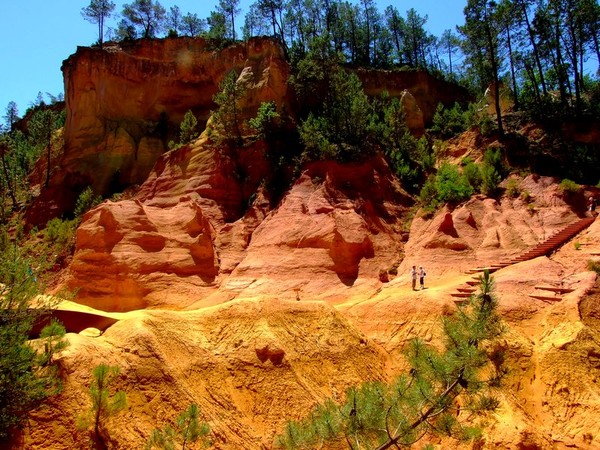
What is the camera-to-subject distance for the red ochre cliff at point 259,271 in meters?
15.0

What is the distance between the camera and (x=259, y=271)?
2962 centimetres

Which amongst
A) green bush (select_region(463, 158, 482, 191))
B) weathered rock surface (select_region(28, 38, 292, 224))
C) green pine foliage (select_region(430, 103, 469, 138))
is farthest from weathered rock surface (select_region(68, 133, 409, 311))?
green pine foliage (select_region(430, 103, 469, 138))

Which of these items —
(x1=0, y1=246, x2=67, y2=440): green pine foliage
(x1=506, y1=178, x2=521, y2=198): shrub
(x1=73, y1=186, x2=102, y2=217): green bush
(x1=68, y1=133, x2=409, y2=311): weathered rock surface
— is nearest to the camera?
(x1=0, y1=246, x2=67, y2=440): green pine foliage

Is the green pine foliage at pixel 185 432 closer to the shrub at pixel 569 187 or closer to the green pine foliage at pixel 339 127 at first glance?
the shrub at pixel 569 187

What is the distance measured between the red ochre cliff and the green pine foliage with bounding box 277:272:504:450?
15.4 ft

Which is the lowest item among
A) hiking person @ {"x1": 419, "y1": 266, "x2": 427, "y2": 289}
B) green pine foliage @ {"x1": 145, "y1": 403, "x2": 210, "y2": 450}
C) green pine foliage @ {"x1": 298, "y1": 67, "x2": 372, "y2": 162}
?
green pine foliage @ {"x1": 145, "y1": 403, "x2": 210, "y2": 450}

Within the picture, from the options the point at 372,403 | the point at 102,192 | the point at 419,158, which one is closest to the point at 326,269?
the point at 419,158

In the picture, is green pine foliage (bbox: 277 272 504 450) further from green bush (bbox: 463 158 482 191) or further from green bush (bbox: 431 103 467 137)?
green bush (bbox: 431 103 467 137)

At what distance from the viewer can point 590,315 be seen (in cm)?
1981

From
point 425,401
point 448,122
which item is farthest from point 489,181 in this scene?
point 425,401

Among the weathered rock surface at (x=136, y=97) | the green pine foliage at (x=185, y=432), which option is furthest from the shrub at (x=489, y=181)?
the green pine foliage at (x=185, y=432)

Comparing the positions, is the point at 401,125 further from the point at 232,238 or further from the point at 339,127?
the point at 232,238

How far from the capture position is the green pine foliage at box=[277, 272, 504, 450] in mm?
10027

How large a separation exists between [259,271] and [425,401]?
20077 mm
